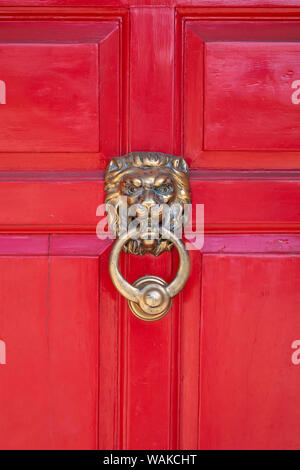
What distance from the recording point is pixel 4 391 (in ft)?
1.70

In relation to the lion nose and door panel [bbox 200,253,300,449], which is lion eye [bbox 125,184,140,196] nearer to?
the lion nose

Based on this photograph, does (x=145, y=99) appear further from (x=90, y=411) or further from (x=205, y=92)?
(x=90, y=411)

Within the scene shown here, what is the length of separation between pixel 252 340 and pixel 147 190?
241 mm

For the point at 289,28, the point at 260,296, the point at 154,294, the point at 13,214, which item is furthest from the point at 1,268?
the point at 289,28

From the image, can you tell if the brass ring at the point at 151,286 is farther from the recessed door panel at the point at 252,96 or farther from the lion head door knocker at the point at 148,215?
the recessed door panel at the point at 252,96

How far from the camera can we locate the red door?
1.60 ft

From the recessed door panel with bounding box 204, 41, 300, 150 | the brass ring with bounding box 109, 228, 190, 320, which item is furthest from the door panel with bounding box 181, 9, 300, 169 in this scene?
the brass ring with bounding box 109, 228, 190, 320

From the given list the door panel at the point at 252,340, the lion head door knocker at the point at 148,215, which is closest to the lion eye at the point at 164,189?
the lion head door knocker at the point at 148,215

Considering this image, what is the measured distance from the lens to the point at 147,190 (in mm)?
472

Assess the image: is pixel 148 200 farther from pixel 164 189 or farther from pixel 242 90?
pixel 242 90

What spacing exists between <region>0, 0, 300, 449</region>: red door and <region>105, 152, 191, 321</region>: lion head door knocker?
3 cm

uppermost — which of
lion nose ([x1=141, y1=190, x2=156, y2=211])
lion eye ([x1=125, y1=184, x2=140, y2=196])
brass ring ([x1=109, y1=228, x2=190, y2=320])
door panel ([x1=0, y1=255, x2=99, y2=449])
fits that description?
lion eye ([x1=125, y1=184, x2=140, y2=196])

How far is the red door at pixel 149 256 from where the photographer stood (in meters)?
0.49

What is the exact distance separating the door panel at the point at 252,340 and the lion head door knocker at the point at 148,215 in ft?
0.22
